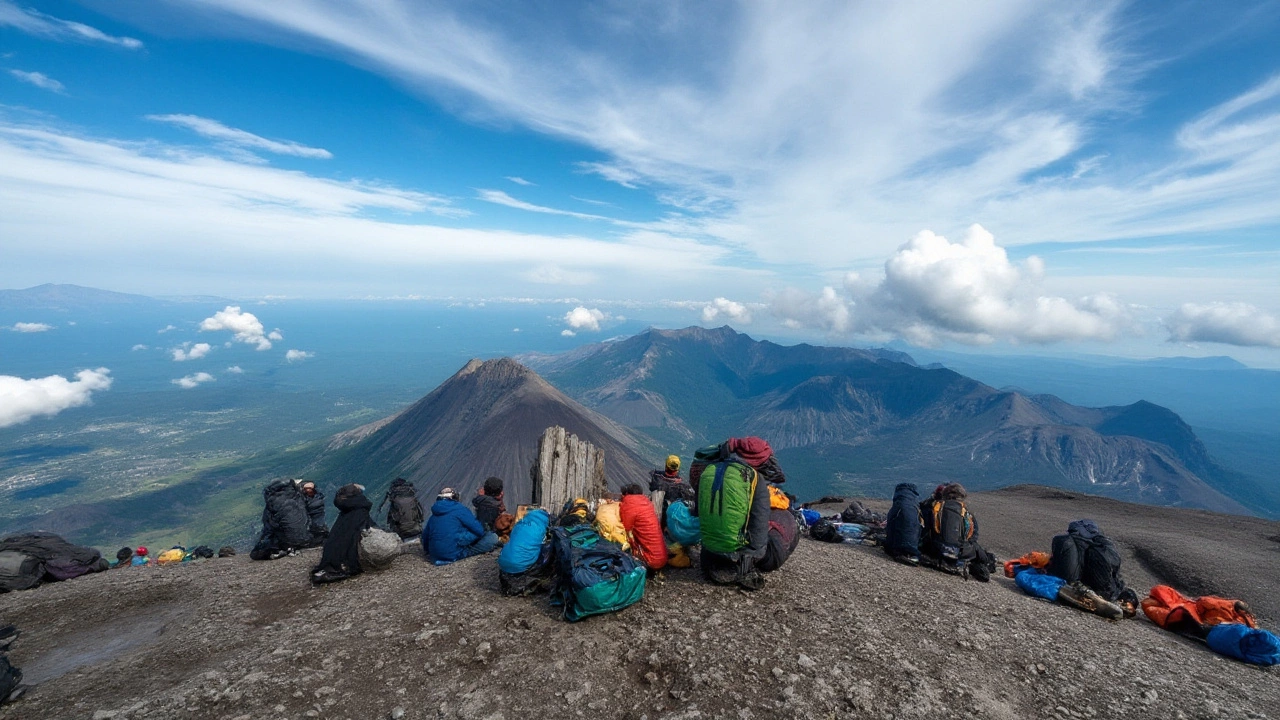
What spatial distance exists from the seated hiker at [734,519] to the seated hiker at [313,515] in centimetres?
1201

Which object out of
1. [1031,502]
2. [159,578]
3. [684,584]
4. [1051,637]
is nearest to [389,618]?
[684,584]

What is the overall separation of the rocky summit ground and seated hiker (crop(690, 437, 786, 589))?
42 cm

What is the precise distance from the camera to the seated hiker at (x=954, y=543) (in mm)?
11539

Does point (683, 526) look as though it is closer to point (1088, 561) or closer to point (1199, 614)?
point (1088, 561)

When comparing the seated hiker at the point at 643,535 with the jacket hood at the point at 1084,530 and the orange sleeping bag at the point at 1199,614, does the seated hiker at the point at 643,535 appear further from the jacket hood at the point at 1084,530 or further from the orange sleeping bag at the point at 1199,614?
the orange sleeping bag at the point at 1199,614

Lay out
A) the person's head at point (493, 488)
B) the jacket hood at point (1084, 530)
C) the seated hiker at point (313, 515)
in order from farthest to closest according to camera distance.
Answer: the seated hiker at point (313, 515) → the person's head at point (493, 488) → the jacket hood at point (1084, 530)

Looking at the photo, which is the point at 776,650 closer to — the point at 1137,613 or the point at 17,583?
the point at 1137,613

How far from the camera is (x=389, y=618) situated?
8.51 m

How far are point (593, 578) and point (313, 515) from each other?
11.4 metres

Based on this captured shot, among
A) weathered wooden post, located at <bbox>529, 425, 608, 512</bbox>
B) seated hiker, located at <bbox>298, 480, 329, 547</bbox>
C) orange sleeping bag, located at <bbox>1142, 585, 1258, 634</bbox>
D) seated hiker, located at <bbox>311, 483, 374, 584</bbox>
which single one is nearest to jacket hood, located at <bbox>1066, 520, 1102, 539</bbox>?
orange sleeping bag, located at <bbox>1142, 585, 1258, 634</bbox>

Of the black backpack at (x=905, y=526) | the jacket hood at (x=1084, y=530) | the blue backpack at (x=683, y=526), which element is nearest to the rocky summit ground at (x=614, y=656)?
the blue backpack at (x=683, y=526)

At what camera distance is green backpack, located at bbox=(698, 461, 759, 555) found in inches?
343

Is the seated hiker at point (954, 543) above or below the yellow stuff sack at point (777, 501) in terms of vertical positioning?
below

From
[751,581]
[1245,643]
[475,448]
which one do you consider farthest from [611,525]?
[475,448]
